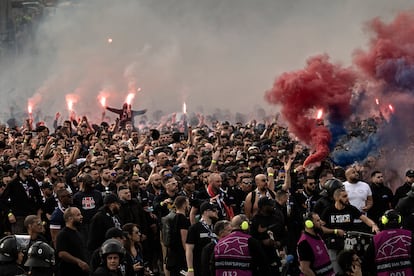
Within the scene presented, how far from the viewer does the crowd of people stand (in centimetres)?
1125

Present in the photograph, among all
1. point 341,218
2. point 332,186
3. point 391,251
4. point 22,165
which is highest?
point 22,165

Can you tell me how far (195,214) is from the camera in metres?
13.9

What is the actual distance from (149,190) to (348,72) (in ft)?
19.3

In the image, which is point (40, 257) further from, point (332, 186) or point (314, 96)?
point (314, 96)

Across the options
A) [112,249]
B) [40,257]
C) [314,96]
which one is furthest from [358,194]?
[40,257]

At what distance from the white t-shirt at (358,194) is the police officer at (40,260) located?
6.03 metres

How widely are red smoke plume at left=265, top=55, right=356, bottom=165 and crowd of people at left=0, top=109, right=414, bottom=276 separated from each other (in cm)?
54

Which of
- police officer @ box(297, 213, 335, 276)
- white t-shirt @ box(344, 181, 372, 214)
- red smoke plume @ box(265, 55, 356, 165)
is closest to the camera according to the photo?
police officer @ box(297, 213, 335, 276)

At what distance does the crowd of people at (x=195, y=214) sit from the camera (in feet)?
36.9

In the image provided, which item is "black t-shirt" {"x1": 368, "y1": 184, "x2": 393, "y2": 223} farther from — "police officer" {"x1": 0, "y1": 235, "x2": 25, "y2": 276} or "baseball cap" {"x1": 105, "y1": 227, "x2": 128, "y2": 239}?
"police officer" {"x1": 0, "y1": 235, "x2": 25, "y2": 276}

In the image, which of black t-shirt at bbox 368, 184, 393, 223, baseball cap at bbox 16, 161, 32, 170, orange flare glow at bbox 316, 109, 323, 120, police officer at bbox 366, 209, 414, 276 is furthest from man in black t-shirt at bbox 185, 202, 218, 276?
orange flare glow at bbox 316, 109, 323, 120

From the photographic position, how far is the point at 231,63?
51031 mm

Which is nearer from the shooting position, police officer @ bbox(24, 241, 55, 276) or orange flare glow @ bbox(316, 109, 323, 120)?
police officer @ bbox(24, 241, 55, 276)

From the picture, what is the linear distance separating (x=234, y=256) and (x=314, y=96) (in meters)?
9.98
